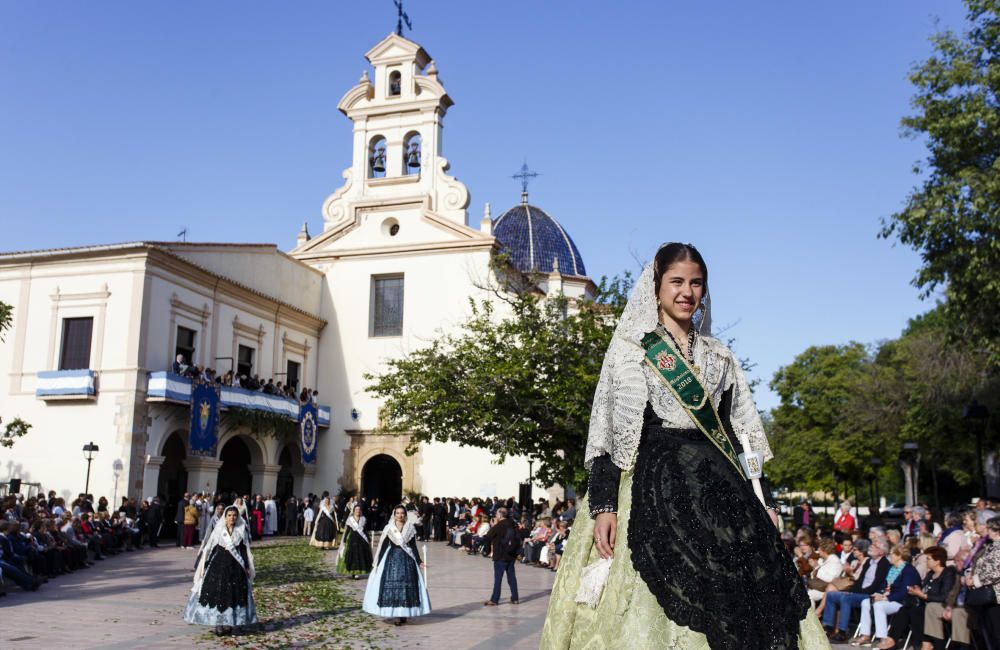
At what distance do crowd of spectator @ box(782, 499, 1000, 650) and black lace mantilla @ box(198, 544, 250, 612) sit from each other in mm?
6282

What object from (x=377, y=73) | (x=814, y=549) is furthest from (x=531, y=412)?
(x=377, y=73)

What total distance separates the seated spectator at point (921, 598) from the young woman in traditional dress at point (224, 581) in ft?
22.9

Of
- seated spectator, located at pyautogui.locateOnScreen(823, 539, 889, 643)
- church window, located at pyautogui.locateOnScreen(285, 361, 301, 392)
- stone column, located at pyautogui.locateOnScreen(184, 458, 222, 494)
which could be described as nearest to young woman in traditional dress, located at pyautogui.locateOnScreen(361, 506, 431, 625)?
seated spectator, located at pyautogui.locateOnScreen(823, 539, 889, 643)

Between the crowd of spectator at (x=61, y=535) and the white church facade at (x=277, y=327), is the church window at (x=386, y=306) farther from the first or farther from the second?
the crowd of spectator at (x=61, y=535)

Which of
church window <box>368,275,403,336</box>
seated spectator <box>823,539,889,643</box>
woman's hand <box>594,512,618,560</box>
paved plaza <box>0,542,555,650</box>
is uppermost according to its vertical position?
church window <box>368,275,403,336</box>

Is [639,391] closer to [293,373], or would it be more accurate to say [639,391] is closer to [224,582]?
[224,582]

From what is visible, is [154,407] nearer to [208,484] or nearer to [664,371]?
[208,484]

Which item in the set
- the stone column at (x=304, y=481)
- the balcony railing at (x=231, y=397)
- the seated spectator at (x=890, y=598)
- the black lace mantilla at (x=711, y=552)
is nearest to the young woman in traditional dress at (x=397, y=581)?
the seated spectator at (x=890, y=598)

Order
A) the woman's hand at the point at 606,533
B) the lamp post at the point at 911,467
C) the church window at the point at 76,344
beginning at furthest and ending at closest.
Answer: the lamp post at the point at 911,467
the church window at the point at 76,344
the woman's hand at the point at 606,533

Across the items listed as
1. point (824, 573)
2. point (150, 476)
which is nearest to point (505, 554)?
point (824, 573)

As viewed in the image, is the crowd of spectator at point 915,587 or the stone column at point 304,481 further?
the stone column at point 304,481

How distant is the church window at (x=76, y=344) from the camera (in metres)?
26.8

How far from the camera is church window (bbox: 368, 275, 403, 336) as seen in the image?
36.1 meters

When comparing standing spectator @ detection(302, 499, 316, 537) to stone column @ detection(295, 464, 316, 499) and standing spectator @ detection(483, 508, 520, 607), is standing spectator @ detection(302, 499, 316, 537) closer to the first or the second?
stone column @ detection(295, 464, 316, 499)
